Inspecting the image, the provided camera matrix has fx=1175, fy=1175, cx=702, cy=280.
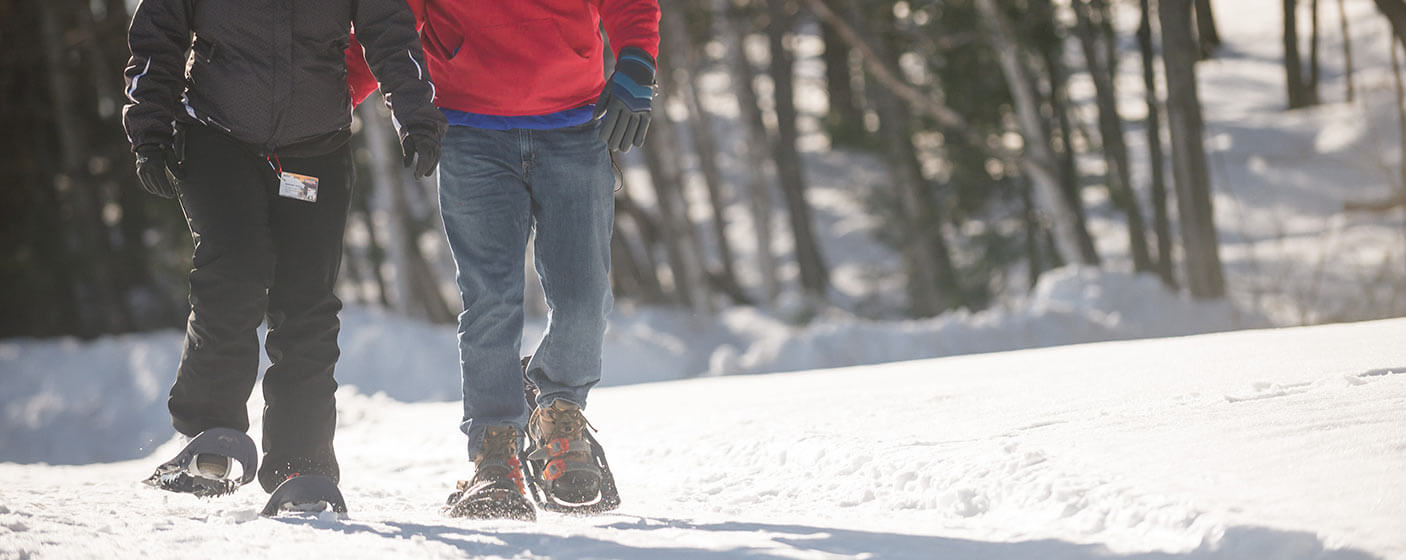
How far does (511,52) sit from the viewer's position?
3.50 metres

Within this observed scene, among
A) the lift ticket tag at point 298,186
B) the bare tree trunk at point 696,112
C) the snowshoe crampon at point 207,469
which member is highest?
the bare tree trunk at point 696,112

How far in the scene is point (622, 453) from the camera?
15.1 ft

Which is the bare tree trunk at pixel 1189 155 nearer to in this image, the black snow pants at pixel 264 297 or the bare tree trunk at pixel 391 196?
the bare tree trunk at pixel 391 196

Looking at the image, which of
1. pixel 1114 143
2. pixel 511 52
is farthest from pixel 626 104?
pixel 1114 143

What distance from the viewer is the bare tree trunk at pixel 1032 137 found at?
1186 cm

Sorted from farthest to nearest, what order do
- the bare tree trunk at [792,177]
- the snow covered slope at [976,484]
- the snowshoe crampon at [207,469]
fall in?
the bare tree trunk at [792,177] → the snowshoe crampon at [207,469] → the snow covered slope at [976,484]

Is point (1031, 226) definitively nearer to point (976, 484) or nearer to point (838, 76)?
point (838, 76)

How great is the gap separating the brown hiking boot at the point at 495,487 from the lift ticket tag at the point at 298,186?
854mm

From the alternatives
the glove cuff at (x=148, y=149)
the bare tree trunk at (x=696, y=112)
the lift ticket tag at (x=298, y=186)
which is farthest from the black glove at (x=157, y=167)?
the bare tree trunk at (x=696, y=112)

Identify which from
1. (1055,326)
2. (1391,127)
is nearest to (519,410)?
(1055,326)

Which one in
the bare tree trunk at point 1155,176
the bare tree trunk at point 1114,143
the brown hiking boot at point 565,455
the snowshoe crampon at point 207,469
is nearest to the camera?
the snowshoe crampon at point 207,469

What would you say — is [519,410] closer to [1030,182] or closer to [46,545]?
[46,545]

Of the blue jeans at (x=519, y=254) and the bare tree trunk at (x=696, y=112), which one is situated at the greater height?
the bare tree trunk at (x=696, y=112)

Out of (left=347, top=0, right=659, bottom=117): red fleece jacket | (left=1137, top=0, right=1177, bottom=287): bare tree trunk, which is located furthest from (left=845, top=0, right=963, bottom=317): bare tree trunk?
(left=347, top=0, right=659, bottom=117): red fleece jacket
